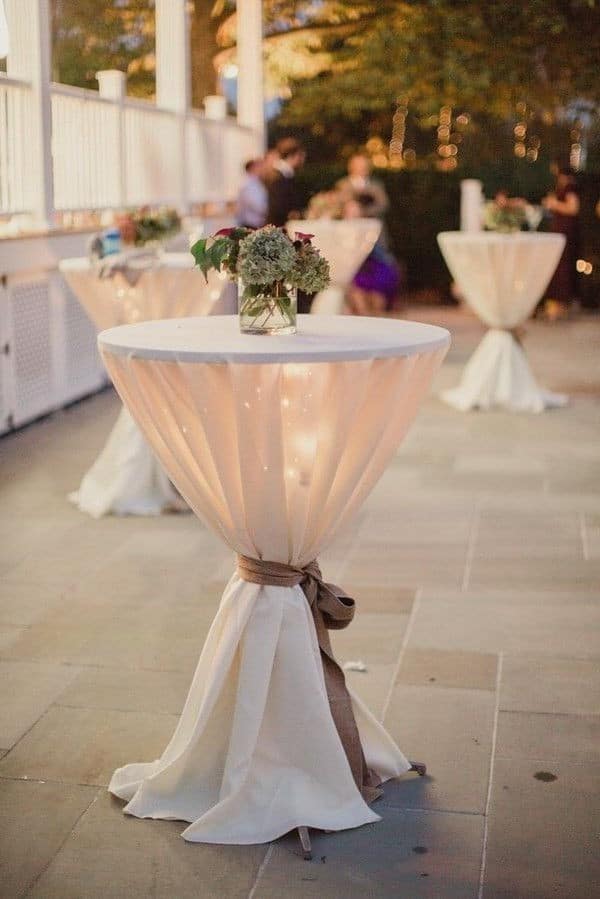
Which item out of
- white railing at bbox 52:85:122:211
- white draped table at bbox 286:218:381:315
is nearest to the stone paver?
white railing at bbox 52:85:122:211

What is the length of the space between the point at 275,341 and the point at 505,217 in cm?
553

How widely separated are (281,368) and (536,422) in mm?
5287

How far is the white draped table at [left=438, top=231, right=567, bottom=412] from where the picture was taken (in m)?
8.00

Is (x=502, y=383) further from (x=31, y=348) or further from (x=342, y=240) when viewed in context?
(x=31, y=348)

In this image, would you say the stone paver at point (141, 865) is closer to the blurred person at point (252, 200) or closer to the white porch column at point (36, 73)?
the white porch column at point (36, 73)

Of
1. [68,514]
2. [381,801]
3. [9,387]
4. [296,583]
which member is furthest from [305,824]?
[9,387]

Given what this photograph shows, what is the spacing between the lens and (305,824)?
2.72 m

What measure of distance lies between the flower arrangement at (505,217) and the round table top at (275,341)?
5071 mm

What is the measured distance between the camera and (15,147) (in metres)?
7.33

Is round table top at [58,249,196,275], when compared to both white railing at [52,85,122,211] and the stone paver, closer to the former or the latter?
white railing at [52,85,122,211]

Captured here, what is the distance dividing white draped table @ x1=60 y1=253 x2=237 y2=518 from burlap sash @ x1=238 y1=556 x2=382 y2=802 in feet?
8.99

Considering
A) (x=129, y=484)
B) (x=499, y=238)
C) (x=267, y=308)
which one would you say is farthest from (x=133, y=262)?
(x=499, y=238)

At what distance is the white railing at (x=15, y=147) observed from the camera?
A: 7.14 meters

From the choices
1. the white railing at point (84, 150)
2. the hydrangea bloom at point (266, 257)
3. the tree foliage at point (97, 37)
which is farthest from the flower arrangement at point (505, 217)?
the tree foliage at point (97, 37)
